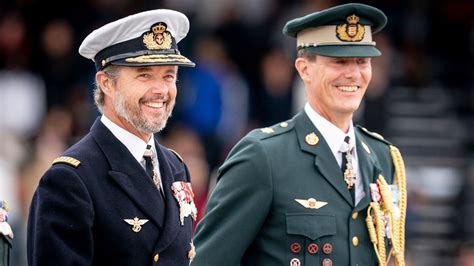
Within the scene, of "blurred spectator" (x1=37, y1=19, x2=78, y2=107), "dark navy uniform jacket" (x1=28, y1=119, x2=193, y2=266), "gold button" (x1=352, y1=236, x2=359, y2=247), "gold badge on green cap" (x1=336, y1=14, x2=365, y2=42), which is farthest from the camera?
"blurred spectator" (x1=37, y1=19, x2=78, y2=107)

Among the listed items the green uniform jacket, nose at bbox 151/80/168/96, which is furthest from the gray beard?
the green uniform jacket

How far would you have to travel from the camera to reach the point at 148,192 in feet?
21.8

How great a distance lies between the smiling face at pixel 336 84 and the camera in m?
7.58

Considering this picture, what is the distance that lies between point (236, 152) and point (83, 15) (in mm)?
8877

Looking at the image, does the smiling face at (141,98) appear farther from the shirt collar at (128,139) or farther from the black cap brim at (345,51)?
the black cap brim at (345,51)

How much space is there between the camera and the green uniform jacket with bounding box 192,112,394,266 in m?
7.42

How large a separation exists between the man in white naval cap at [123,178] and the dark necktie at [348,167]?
1045 millimetres

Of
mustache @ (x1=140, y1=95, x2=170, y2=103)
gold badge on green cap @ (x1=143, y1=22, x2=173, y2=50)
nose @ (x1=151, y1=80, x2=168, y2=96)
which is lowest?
mustache @ (x1=140, y1=95, x2=170, y2=103)

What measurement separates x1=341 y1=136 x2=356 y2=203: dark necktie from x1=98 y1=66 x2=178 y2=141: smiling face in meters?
1.36

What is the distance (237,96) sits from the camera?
624 inches

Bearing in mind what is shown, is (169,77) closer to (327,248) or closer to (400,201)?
(327,248)

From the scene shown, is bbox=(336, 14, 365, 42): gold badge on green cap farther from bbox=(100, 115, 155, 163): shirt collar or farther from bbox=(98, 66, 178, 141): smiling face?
bbox=(100, 115, 155, 163): shirt collar

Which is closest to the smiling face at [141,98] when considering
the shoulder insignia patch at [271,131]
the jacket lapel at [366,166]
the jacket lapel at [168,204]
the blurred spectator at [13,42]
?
the jacket lapel at [168,204]

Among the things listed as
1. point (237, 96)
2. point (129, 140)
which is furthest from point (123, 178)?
point (237, 96)
